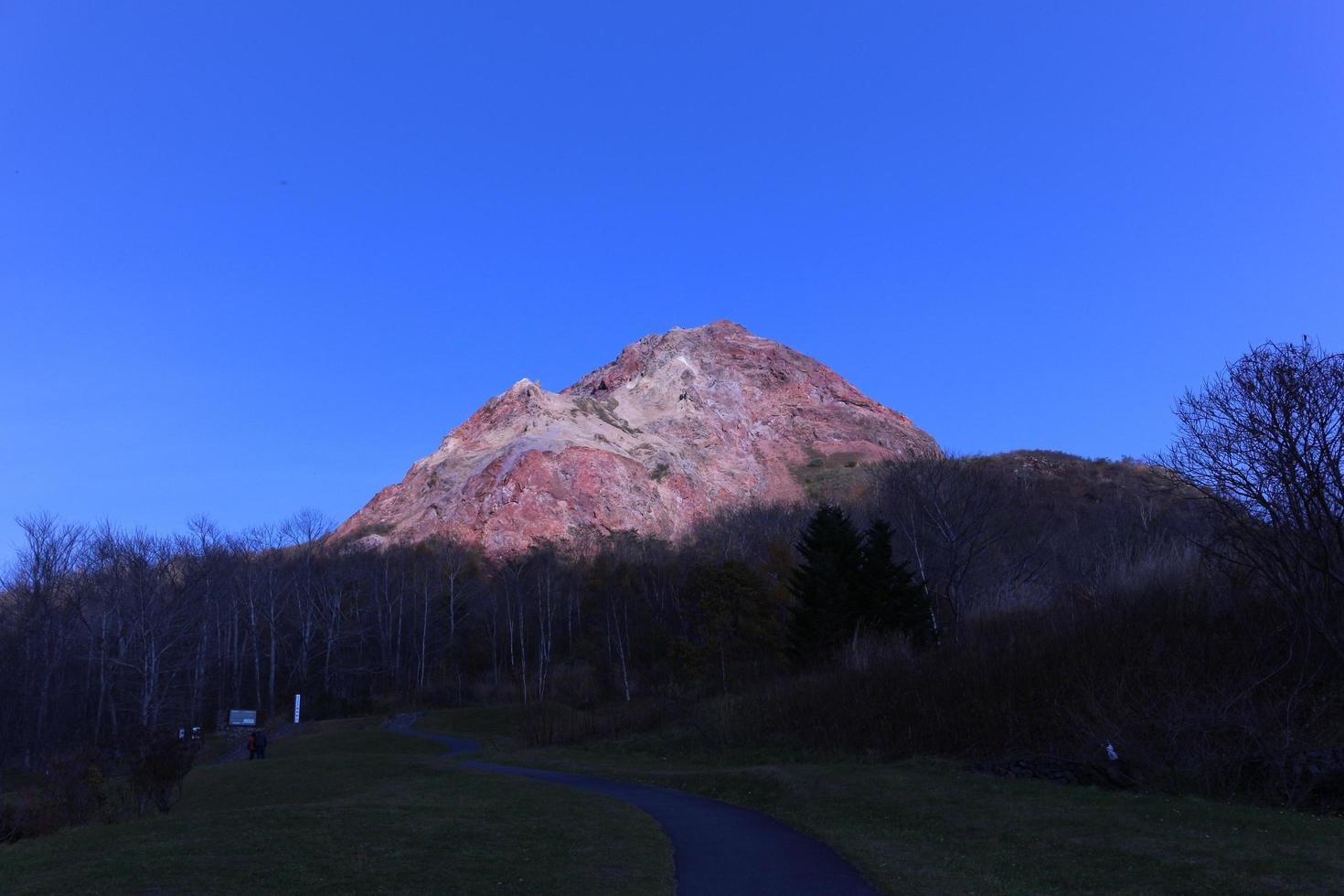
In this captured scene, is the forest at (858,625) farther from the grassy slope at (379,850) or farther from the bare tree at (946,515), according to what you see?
the grassy slope at (379,850)

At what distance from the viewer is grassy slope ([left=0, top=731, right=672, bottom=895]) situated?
374 inches

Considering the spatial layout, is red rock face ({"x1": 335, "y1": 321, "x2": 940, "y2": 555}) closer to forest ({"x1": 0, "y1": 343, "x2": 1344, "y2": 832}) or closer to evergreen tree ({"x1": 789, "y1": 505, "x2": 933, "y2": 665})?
forest ({"x1": 0, "y1": 343, "x2": 1344, "y2": 832})

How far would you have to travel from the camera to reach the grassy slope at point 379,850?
31.2ft

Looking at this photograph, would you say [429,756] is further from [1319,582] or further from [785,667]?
[1319,582]

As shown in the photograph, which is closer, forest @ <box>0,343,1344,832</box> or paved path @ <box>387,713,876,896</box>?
paved path @ <box>387,713,876,896</box>

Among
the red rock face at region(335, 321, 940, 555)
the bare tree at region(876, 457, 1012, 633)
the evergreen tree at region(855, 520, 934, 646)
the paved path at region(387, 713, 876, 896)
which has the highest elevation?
the red rock face at region(335, 321, 940, 555)

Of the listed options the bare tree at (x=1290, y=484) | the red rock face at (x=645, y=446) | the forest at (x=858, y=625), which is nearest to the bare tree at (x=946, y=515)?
the forest at (x=858, y=625)

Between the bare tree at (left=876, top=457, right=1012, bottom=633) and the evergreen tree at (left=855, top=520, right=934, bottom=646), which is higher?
the bare tree at (left=876, top=457, right=1012, bottom=633)

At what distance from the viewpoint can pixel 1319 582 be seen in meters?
19.7

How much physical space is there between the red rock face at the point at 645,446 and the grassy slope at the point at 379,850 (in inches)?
2804

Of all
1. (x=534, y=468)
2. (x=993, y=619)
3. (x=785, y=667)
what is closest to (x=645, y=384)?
(x=534, y=468)

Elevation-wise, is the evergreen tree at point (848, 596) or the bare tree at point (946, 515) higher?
the bare tree at point (946, 515)

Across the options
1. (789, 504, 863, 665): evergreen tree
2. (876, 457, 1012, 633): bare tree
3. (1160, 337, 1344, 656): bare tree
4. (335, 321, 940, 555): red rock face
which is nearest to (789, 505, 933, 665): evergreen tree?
(789, 504, 863, 665): evergreen tree

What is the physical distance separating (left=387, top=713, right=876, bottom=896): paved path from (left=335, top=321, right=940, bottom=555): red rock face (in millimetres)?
68392
